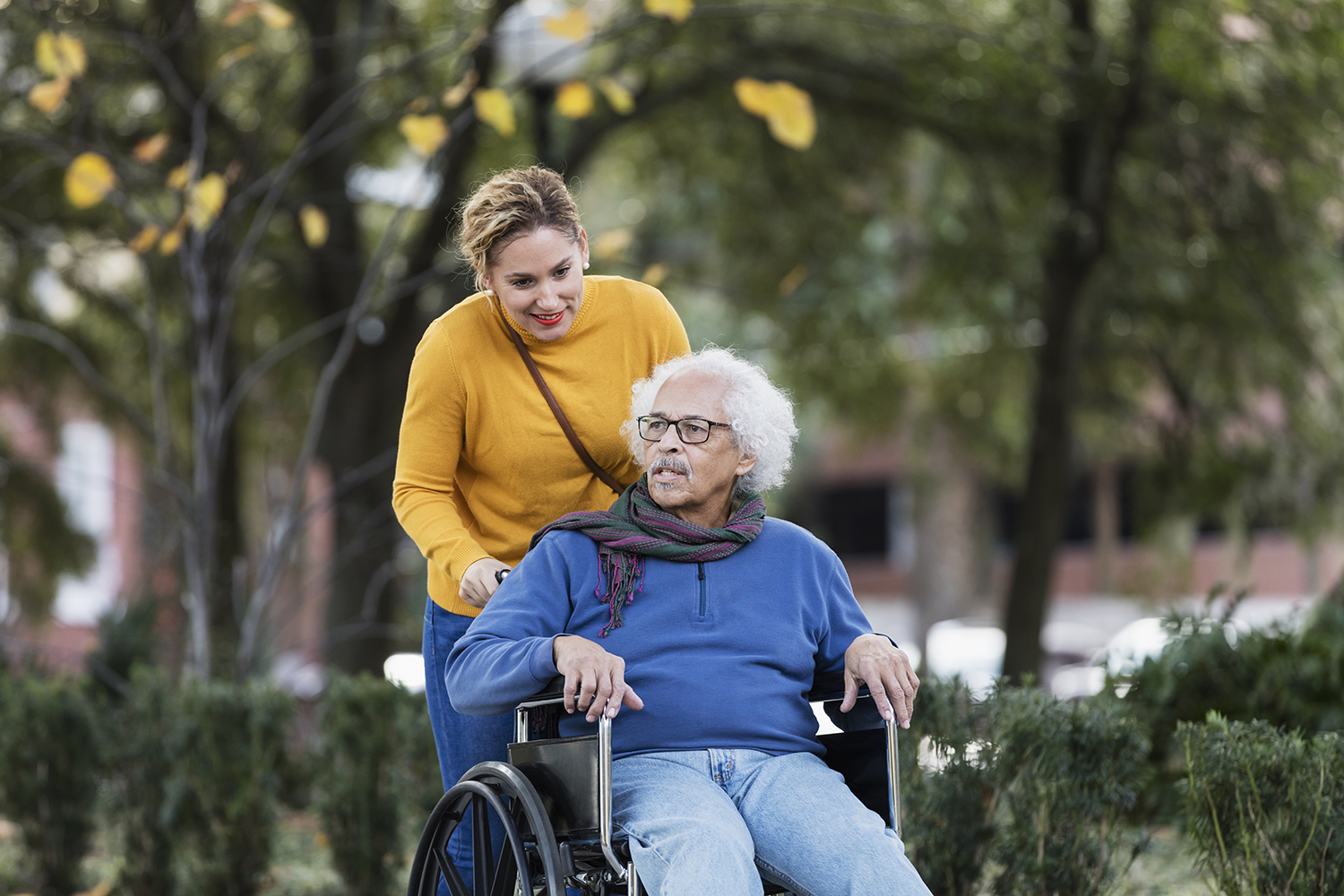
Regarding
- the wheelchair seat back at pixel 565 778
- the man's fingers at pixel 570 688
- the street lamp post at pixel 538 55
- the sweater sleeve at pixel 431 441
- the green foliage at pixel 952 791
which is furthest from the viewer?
the street lamp post at pixel 538 55

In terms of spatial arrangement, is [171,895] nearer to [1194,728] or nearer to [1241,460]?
[1194,728]

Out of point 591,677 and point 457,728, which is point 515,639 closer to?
point 591,677

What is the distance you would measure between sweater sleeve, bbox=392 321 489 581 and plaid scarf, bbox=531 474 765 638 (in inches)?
10.7

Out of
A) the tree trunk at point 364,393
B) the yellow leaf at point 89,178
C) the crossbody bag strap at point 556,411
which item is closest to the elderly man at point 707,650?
the crossbody bag strap at point 556,411

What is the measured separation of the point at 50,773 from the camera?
4988 mm

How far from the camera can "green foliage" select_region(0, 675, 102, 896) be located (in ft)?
16.3

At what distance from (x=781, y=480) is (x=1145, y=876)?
2950 mm

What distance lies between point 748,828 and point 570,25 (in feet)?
9.90

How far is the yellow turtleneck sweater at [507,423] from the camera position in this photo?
112 inches

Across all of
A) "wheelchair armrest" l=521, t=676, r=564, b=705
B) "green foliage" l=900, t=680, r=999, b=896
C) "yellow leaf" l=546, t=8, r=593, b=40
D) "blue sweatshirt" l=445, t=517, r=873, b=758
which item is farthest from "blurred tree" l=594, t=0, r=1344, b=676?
"wheelchair armrest" l=521, t=676, r=564, b=705

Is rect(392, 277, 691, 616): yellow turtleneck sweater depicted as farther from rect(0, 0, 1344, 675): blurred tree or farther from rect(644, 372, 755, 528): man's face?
rect(0, 0, 1344, 675): blurred tree

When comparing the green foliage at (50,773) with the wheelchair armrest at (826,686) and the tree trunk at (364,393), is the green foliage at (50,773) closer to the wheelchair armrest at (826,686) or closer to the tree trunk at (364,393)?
the tree trunk at (364,393)

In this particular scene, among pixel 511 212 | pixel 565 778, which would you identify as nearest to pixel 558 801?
pixel 565 778

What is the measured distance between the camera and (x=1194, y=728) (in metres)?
3.09
